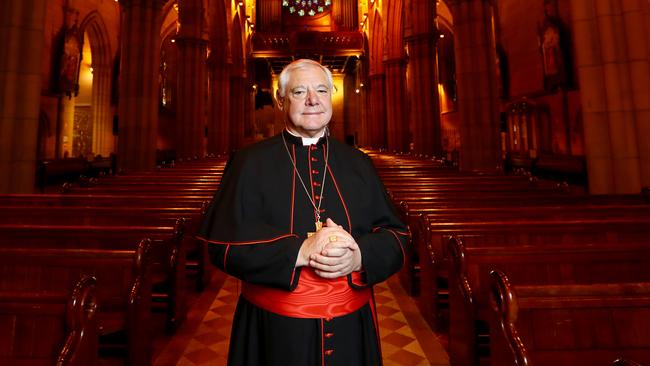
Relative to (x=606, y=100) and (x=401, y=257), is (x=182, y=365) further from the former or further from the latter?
(x=606, y=100)

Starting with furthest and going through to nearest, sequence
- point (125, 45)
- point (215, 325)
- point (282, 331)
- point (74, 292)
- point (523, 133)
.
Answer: point (523, 133)
point (125, 45)
point (215, 325)
point (74, 292)
point (282, 331)

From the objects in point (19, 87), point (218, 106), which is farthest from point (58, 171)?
point (218, 106)

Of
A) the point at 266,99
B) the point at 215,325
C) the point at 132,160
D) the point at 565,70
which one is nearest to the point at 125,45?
the point at 132,160

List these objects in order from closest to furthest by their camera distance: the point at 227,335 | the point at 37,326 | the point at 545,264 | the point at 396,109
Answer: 1. the point at 37,326
2. the point at 545,264
3. the point at 227,335
4. the point at 396,109

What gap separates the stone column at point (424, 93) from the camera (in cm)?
1484

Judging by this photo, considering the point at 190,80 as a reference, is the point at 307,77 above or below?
below

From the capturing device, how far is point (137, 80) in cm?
886

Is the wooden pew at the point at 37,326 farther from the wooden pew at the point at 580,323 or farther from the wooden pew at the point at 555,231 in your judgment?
the wooden pew at the point at 555,231

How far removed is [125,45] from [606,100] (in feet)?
32.9

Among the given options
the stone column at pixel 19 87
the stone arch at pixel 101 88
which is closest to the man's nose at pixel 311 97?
the stone column at pixel 19 87

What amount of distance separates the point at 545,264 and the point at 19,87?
275 inches

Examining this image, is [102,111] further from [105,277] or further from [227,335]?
[105,277]

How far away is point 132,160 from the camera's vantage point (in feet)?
29.5

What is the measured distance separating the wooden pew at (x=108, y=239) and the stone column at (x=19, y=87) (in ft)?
9.75
